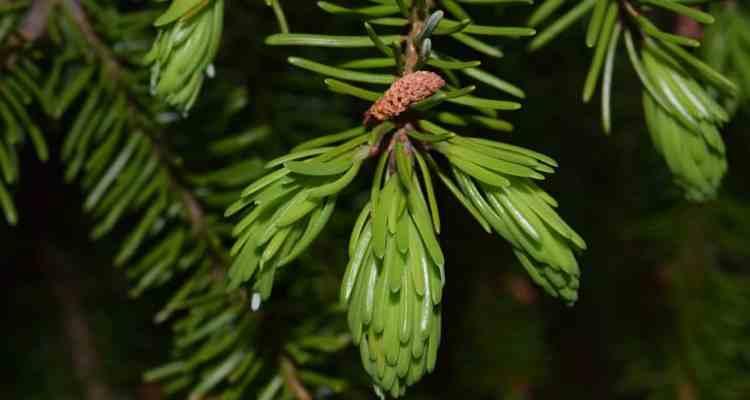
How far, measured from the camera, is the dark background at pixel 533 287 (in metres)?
0.85

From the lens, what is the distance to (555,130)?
909 millimetres

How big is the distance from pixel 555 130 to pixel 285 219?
21.1 inches

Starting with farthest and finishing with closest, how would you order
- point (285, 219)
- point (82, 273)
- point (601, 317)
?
1. point (601, 317)
2. point (82, 273)
3. point (285, 219)

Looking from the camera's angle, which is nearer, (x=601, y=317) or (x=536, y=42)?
(x=536, y=42)

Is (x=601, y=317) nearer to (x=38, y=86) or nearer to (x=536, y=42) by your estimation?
(x=536, y=42)

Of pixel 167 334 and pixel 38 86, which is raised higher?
pixel 38 86

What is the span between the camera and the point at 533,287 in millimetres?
984

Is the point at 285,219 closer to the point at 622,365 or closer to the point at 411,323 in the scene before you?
the point at 411,323

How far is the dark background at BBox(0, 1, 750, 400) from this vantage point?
85 centimetres

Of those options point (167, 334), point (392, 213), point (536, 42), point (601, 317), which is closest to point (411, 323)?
point (392, 213)

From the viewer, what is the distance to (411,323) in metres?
0.44

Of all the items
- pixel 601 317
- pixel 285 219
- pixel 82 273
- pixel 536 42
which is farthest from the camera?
pixel 601 317

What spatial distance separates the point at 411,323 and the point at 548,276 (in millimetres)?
76

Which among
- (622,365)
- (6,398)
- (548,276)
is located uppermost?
(548,276)
